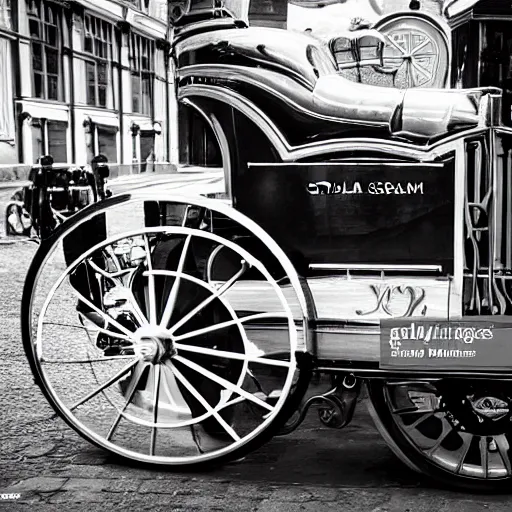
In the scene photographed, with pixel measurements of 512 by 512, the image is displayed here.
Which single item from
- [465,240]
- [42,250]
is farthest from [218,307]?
[465,240]

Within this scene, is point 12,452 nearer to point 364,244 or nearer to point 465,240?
point 364,244

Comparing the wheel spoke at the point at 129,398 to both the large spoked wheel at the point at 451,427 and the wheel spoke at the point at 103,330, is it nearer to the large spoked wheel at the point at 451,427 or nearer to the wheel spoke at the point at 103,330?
the wheel spoke at the point at 103,330

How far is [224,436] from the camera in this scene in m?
4.06

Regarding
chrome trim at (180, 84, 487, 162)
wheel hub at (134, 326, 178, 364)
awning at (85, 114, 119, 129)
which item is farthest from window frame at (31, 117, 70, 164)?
wheel hub at (134, 326, 178, 364)

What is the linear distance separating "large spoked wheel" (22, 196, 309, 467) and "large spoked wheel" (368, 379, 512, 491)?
0.42m

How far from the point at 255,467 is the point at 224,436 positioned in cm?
25

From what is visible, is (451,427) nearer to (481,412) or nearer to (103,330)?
(481,412)

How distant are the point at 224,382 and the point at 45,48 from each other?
1506 mm

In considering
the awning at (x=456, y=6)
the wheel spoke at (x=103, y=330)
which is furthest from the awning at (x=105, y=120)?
the awning at (x=456, y=6)

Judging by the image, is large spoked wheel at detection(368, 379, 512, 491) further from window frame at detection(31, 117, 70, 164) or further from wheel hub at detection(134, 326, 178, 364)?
window frame at detection(31, 117, 70, 164)

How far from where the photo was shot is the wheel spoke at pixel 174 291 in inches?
153

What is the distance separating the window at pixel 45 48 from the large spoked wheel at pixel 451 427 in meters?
1.75

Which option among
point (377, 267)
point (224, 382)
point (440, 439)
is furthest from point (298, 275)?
point (440, 439)

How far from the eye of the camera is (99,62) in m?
4.01
